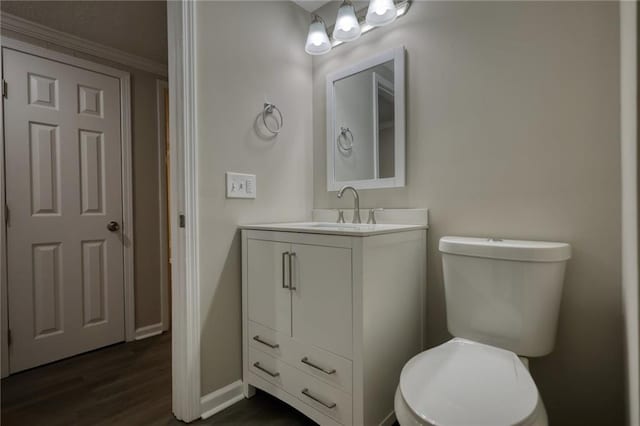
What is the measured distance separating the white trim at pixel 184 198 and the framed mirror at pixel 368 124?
2.70ft

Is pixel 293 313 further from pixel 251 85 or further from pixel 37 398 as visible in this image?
pixel 37 398

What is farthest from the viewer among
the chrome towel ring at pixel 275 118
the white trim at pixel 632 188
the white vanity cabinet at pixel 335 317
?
the chrome towel ring at pixel 275 118

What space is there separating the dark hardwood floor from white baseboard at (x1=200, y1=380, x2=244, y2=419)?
28 mm

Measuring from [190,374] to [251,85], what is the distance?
1.46 m

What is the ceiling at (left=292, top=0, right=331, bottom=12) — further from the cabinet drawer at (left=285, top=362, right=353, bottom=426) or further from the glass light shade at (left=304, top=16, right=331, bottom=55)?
the cabinet drawer at (left=285, top=362, right=353, bottom=426)

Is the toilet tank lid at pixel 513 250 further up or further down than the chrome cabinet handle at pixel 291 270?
further up

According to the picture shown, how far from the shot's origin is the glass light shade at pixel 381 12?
155 centimetres

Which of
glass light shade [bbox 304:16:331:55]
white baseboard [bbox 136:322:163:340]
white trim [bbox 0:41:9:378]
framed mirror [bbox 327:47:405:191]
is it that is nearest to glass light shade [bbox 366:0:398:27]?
framed mirror [bbox 327:47:405:191]

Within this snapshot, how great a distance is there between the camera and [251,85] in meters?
1.69

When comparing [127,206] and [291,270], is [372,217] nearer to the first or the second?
[291,270]

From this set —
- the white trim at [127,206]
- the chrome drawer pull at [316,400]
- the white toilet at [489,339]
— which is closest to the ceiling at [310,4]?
the white trim at [127,206]

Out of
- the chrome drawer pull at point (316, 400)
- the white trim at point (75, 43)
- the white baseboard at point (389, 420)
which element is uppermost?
the white trim at point (75, 43)

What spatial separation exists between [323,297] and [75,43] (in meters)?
2.34

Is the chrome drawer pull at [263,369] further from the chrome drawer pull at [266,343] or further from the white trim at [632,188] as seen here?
the white trim at [632,188]
